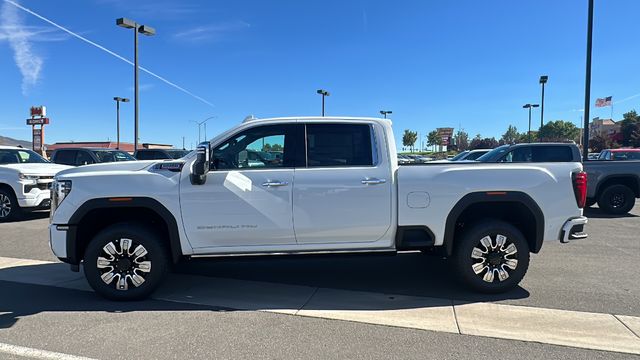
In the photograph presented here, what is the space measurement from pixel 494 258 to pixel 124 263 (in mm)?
4046

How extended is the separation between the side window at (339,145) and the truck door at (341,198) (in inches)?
0.4

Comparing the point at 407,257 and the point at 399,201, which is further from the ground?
the point at 399,201

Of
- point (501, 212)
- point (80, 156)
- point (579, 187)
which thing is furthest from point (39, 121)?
point (579, 187)

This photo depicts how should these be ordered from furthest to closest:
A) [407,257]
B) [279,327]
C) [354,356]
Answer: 1. [407,257]
2. [279,327]
3. [354,356]

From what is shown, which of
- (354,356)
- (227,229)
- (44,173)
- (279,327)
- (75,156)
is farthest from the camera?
(75,156)

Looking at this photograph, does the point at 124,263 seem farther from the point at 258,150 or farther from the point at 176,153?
the point at 176,153

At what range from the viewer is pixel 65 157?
1394cm

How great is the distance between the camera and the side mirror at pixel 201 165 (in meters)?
4.68

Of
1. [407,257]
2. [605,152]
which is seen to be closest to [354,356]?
[407,257]

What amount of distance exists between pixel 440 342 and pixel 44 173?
412 inches

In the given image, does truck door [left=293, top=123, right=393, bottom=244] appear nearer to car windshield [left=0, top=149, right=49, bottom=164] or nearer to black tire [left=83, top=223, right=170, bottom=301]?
black tire [left=83, top=223, right=170, bottom=301]

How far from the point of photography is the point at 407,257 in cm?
695

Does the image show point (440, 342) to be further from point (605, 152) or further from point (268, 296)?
point (605, 152)

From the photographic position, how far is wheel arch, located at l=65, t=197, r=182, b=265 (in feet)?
15.8
